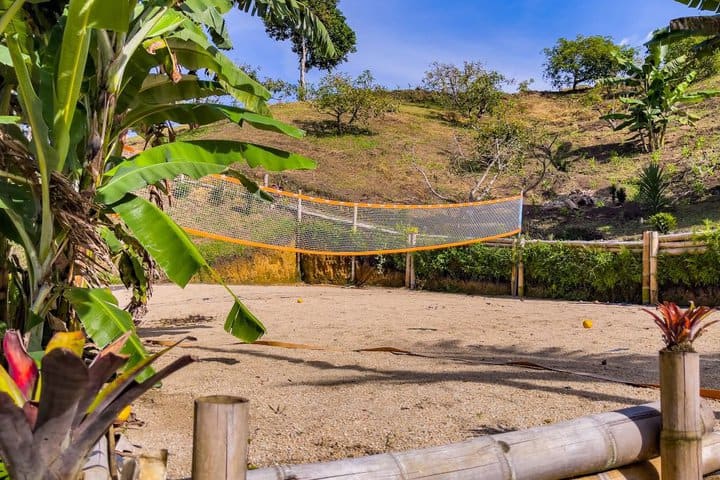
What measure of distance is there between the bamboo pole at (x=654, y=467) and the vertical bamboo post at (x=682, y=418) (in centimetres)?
11

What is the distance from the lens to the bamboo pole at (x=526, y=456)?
1.41 metres

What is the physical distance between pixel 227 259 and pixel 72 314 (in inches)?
357

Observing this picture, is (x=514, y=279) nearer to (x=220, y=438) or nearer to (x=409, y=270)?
(x=409, y=270)

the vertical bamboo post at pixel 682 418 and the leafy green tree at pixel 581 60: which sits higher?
the leafy green tree at pixel 581 60

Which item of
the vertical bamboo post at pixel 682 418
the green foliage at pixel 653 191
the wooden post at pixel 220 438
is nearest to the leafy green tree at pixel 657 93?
the green foliage at pixel 653 191

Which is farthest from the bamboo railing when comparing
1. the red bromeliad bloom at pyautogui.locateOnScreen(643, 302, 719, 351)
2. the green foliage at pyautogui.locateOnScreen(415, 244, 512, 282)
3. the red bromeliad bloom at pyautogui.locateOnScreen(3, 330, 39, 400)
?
the red bromeliad bloom at pyautogui.locateOnScreen(3, 330, 39, 400)

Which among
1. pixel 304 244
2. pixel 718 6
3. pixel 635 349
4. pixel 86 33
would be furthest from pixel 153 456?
pixel 304 244

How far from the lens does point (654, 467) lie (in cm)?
201

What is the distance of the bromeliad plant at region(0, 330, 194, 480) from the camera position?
64 centimetres

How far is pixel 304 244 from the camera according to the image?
932cm

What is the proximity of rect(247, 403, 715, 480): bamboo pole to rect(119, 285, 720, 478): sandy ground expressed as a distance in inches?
25.4

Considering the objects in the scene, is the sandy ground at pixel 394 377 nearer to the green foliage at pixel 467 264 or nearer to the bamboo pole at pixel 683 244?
the bamboo pole at pixel 683 244

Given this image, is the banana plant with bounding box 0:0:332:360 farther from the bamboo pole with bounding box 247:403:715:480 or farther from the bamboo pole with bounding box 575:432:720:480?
the bamboo pole with bounding box 575:432:720:480

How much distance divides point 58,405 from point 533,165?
59.2ft
